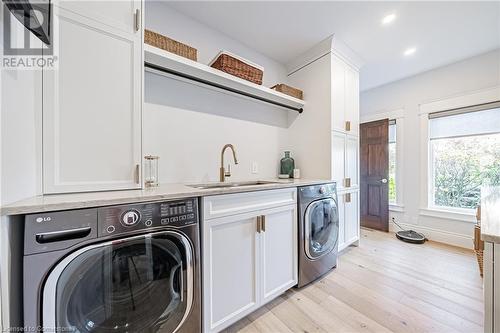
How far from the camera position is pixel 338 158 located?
2.30 meters

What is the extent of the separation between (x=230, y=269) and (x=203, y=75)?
1562 mm

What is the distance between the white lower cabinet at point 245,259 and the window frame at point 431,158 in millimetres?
2683

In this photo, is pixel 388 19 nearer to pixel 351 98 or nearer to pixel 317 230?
pixel 351 98

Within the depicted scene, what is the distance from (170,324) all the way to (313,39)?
281 centimetres

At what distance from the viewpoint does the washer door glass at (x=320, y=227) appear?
1.77m

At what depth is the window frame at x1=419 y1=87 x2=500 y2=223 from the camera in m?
2.60

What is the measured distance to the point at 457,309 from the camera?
147 centimetres

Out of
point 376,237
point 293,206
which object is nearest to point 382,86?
point 376,237

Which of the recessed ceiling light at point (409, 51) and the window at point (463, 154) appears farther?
the window at point (463, 154)

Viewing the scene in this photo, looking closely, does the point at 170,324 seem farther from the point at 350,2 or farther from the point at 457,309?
the point at 350,2

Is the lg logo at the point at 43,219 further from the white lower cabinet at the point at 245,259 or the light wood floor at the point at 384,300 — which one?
the light wood floor at the point at 384,300

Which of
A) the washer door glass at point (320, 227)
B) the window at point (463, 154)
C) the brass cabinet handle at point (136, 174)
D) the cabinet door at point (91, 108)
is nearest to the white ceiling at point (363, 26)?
the window at point (463, 154)
